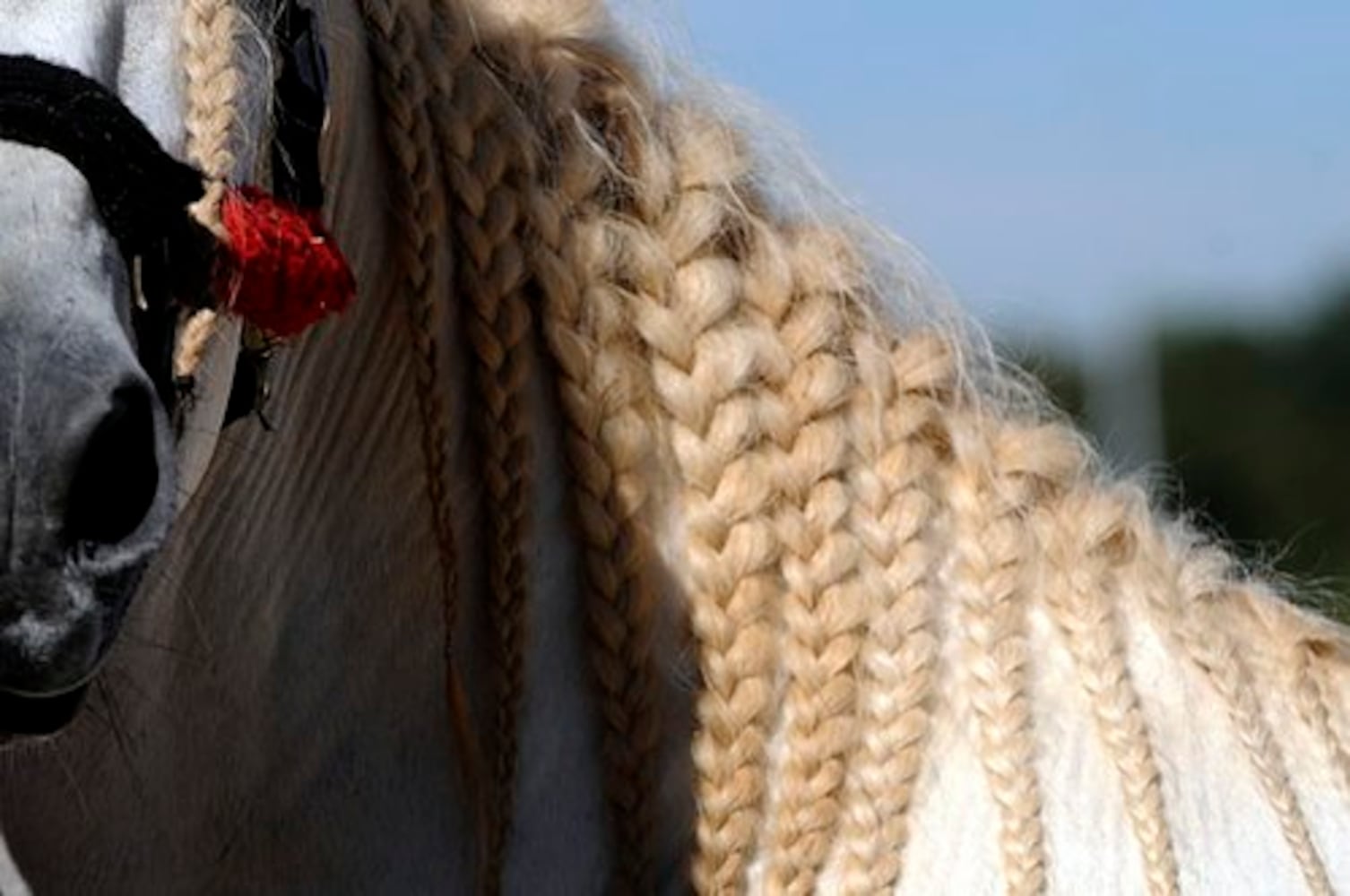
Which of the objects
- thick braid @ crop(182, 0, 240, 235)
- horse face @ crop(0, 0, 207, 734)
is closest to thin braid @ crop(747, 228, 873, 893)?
thick braid @ crop(182, 0, 240, 235)

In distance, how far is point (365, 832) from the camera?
116 inches

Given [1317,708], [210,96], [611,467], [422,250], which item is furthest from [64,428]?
[1317,708]

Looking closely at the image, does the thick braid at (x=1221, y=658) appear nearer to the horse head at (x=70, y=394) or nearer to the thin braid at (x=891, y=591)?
the thin braid at (x=891, y=591)

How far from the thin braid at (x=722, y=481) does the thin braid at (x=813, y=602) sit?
17 millimetres

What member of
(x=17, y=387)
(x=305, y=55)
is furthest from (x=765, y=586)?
(x=17, y=387)

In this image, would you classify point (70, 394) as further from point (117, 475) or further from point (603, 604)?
point (603, 604)

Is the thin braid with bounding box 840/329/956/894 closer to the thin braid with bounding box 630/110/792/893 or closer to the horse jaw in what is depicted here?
the thin braid with bounding box 630/110/792/893

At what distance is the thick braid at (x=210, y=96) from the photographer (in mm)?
2551

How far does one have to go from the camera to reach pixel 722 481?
117 inches

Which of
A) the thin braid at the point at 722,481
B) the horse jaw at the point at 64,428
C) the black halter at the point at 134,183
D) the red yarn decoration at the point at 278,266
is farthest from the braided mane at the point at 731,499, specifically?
the horse jaw at the point at 64,428

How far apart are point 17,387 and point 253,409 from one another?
1.47 ft

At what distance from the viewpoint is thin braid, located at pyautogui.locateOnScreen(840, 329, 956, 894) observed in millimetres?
2936

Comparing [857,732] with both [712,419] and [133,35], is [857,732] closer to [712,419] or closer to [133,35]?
[712,419]

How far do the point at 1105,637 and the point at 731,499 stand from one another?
1.25 feet
